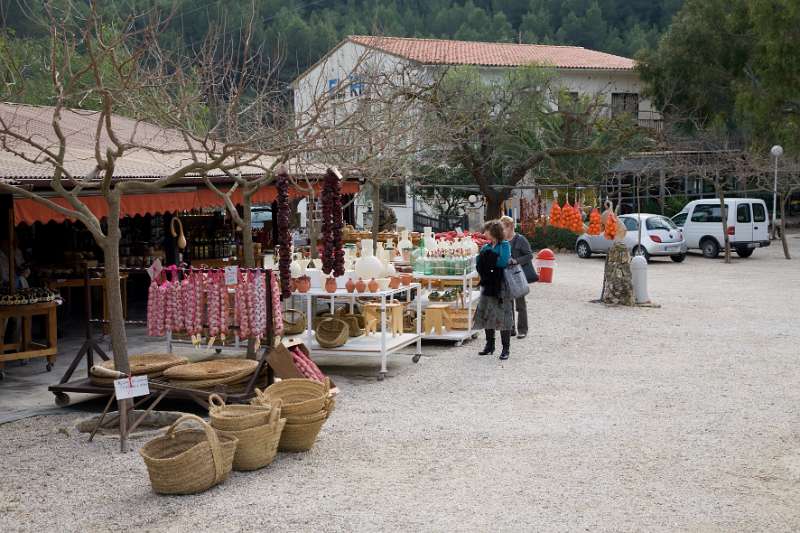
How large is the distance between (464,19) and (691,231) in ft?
108

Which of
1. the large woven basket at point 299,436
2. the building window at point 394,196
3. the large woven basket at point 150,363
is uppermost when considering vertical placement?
the building window at point 394,196

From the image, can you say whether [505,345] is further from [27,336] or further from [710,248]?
[710,248]

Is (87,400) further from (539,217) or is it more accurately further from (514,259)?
(539,217)

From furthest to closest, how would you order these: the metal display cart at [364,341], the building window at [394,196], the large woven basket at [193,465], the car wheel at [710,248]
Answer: the building window at [394,196] → the car wheel at [710,248] → the metal display cart at [364,341] → the large woven basket at [193,465]

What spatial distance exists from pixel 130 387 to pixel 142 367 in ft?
4.15

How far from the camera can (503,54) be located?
4353cm

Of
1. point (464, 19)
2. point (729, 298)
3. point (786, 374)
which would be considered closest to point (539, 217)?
point (729, 298)

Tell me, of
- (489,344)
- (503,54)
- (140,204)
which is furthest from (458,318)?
(503,54)

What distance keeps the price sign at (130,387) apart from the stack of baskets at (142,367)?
103cm

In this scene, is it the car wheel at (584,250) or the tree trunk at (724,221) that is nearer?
the tree trunk at (724,221)

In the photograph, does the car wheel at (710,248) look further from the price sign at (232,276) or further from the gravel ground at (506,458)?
the price sign at (232,276)

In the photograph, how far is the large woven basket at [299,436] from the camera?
7133 millimetres

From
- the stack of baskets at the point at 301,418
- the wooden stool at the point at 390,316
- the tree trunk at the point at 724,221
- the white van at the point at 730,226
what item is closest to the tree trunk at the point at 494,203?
the tree trunk at the point at 724,221

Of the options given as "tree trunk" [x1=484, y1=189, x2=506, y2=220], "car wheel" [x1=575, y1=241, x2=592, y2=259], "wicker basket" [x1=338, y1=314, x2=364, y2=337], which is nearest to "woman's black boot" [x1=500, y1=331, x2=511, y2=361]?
"wicker basket" [x1=338, y1=314, x2=364, y2=337]
